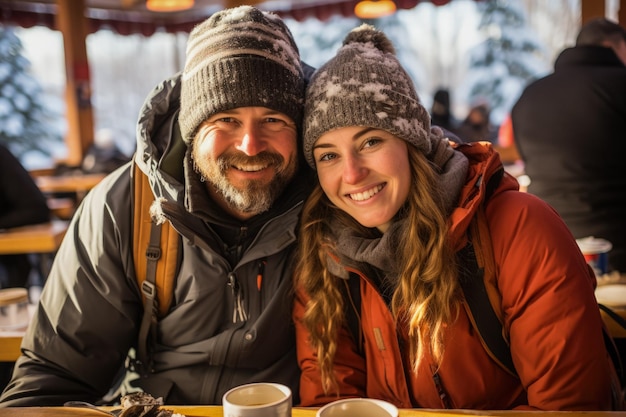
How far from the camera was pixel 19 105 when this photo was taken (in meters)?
9.62

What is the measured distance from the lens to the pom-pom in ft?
5.60

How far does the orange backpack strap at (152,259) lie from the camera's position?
1707mm

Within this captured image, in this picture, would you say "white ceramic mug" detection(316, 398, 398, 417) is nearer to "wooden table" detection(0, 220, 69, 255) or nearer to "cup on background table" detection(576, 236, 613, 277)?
"cup on background table" detection(576, 236, 613, 277)

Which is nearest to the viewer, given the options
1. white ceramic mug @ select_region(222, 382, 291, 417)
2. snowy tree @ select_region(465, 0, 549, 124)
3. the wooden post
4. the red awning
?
white ceramic mug @ select_region(222, 382, 291, 417)

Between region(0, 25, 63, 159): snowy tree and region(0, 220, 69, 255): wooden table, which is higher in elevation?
region(0, 25, 63, 159): snowy tree

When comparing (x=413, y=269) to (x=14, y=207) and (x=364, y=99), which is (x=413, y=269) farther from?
(x=14, y=207)

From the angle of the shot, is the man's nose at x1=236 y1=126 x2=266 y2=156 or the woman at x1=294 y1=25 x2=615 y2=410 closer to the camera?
the woman at x1=294 y1=25 x2=615 y2=410

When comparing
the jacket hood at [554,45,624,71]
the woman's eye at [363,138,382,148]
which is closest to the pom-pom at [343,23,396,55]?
the woman's eye at [363,138,382,148]

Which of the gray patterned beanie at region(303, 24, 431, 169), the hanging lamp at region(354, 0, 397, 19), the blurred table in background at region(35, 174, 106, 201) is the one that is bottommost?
the blurred table in background at region(35, 174, 106, 201)

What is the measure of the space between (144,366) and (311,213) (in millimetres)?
687

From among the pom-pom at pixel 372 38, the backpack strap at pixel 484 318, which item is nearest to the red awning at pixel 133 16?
the pom-pom at pixel 372 38

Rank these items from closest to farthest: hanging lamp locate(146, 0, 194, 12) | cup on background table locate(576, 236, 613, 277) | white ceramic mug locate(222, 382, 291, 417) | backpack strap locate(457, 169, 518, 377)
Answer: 1. white ceramic mug locate(222, 382, 291, 417)
2. backpack strap locate(457, 169, 518, 377)
3. cup on background table locate(576, 236, 613, 277)
4. hanging lamp locate(146, 0, 194, 12)

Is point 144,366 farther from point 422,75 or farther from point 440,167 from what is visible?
point 422,75

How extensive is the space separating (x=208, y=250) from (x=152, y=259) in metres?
0.17
